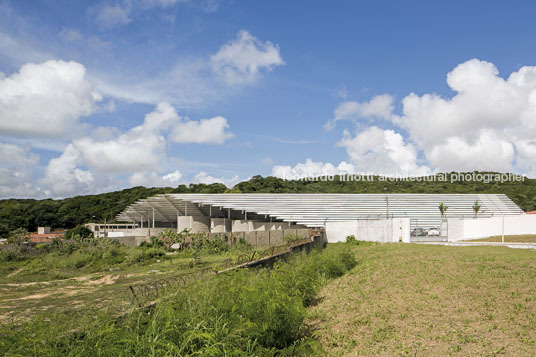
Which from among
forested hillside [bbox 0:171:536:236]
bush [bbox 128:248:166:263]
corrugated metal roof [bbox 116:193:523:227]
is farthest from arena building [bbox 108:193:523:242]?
forested hillside [bbox 0:171:536:236]

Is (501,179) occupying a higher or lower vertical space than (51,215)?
higher

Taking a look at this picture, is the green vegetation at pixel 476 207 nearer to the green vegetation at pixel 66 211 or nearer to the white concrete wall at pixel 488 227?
the white concrete wall at pixel 488 227

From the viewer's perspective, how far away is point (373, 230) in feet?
101

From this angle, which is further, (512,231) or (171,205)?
(171,205)

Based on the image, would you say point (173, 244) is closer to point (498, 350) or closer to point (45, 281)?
point (45, 281)

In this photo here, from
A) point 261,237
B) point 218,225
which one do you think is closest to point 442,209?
point 218,225

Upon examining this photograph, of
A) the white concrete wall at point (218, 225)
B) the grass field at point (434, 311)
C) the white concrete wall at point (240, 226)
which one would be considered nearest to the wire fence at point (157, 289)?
the grass field at point (434, 311)

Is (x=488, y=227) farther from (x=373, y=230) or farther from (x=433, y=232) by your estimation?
(x=373, y=230)

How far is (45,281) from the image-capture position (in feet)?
53.5

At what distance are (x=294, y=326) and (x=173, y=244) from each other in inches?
899

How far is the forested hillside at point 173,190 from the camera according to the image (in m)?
63.4

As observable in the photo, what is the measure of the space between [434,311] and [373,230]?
23724 millimetres

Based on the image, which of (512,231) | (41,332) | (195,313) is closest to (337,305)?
(195,313)

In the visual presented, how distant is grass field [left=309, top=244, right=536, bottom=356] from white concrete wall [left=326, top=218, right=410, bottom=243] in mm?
17138
